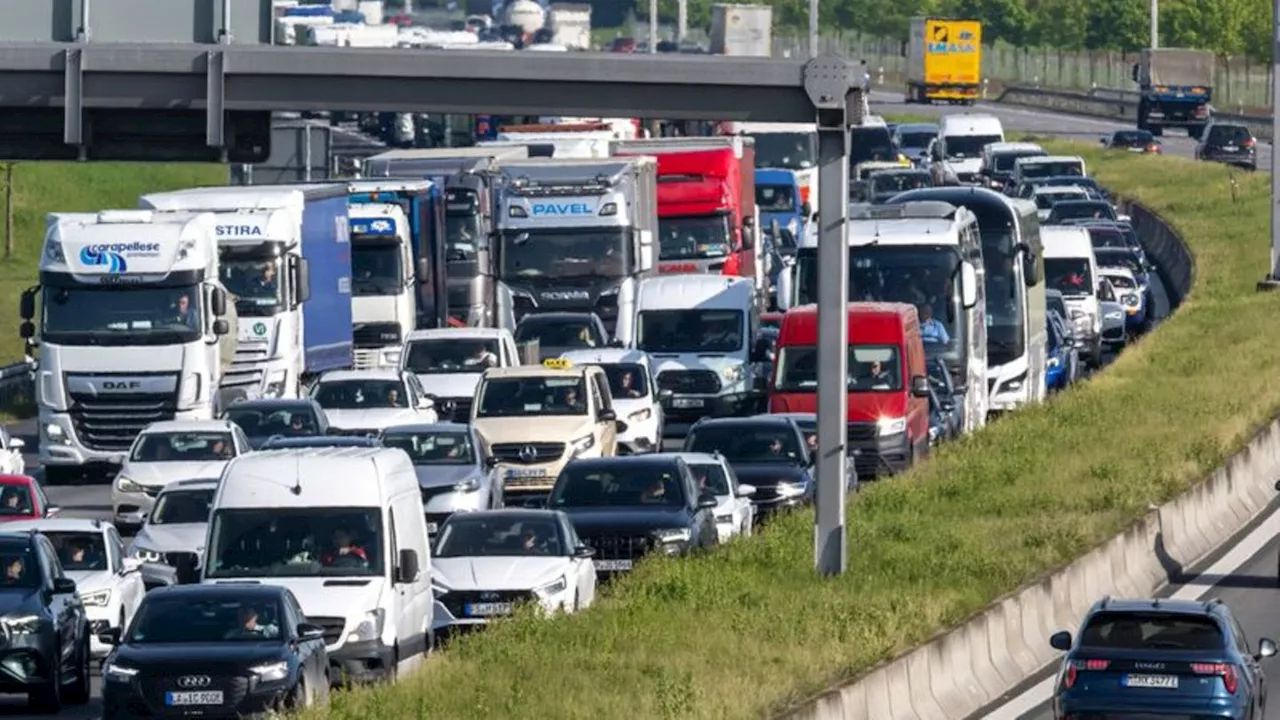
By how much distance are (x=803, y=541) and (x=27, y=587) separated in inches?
312

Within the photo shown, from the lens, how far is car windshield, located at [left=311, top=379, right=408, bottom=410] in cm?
4262

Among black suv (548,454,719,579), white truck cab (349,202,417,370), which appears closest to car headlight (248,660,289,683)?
black suv (548,454,719,579)

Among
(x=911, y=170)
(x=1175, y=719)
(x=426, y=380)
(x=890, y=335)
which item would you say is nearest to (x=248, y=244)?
(x=426, y=380)

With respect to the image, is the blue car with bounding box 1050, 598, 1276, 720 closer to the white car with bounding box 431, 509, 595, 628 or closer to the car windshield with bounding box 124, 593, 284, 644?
the car windshield with bounding box 124, 593, 284, 644

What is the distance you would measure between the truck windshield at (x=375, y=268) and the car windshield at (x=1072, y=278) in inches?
494

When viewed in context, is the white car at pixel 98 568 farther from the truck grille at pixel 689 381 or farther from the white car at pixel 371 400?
the truck grille at pixel 689 381

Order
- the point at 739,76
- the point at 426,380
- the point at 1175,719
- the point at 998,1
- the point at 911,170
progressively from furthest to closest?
the point at 998,1 → the point at 911,170 → the point at 426,380 → the point at 739,76 → the point at 1175,719

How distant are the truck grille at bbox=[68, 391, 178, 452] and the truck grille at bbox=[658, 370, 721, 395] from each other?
26.6 feet

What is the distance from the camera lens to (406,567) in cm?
2445

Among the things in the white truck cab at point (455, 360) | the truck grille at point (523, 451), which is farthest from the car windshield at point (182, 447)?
the white truck cab at point (455, 360)

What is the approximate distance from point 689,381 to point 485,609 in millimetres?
19805

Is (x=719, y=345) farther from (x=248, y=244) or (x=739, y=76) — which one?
(x=739, y=76)

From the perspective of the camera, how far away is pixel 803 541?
29.6 m

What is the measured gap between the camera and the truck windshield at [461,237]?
183 ft
